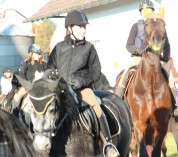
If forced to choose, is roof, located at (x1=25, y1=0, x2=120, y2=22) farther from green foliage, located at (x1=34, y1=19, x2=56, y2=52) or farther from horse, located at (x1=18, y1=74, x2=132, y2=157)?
green foliage, located at (x1=34, y1=19, x2=56, y2=52)

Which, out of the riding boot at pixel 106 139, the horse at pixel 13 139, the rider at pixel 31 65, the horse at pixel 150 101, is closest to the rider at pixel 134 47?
the horse at pixel 150 101

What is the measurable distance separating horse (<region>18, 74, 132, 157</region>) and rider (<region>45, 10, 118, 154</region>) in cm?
16

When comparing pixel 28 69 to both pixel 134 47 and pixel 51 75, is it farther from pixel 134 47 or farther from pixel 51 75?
pixel 51 75

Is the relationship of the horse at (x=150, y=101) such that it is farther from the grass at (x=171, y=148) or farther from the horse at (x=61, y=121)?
the horse at (x=61, y=121)

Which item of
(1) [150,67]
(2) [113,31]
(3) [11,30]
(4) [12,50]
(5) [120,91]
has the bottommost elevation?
(5) [120,91]

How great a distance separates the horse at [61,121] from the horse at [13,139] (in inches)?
80.7

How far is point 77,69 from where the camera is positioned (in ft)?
19.4

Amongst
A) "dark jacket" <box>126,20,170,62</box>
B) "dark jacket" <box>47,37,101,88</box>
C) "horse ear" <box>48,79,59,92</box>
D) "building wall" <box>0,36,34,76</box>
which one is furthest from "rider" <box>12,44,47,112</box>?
"building wall" <box>0,36,34,76</box>

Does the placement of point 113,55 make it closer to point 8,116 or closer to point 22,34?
point 22,34

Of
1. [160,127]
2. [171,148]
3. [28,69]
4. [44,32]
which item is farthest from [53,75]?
Answer: [44,32]

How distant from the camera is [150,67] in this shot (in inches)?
320

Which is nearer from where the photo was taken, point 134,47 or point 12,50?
point 134,47

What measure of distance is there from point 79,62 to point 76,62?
37mm

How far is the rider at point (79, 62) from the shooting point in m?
5.91
